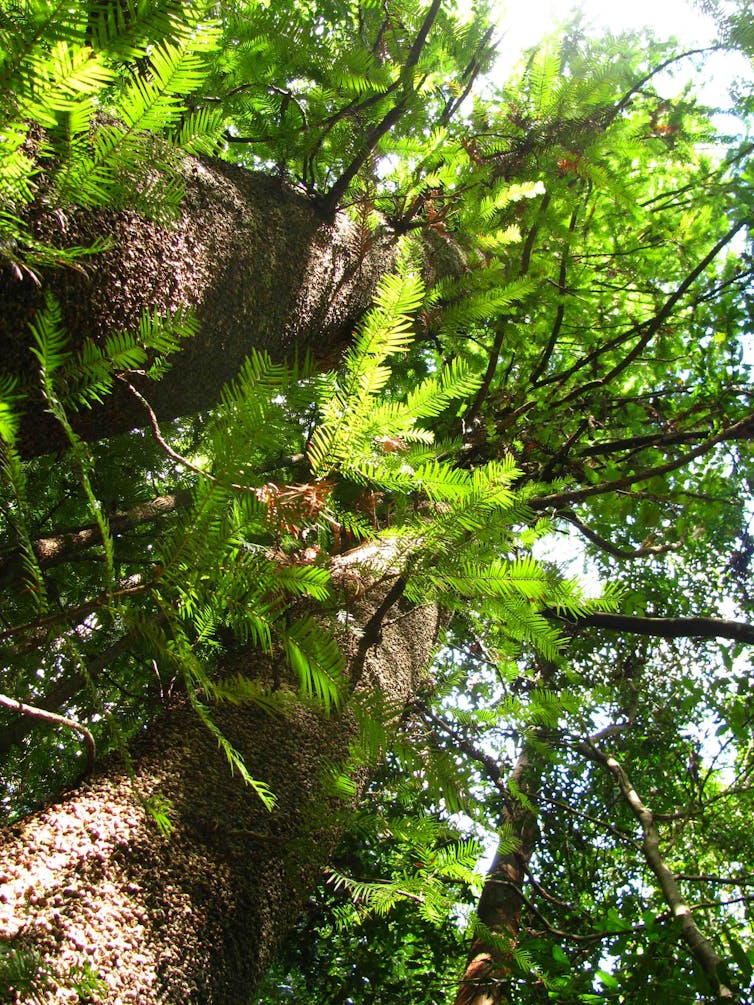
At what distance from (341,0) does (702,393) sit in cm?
275

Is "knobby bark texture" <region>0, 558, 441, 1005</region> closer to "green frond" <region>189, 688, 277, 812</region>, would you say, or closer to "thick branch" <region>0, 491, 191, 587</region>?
"green frond" <region>189, 688, 277, 812</region>

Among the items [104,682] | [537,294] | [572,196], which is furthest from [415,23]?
[104,682]

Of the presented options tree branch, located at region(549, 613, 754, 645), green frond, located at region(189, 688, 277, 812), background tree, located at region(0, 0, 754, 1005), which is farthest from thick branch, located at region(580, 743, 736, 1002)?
green frond, located at region(189, 688, 277, 812)

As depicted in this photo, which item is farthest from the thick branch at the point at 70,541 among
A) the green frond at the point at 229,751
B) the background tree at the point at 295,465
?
the green frond at the point at 229,751

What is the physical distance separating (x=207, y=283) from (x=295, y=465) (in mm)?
1711

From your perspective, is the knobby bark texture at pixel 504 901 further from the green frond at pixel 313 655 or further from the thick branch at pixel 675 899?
the green frond at pixel 313 655

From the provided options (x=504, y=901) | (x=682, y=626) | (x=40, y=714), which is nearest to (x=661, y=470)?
(x=682, y=626)

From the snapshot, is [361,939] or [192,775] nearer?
[192,775]

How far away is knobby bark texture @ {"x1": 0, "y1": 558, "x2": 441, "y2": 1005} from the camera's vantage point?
781 millimetres

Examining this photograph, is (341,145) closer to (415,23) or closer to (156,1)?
(415,23)

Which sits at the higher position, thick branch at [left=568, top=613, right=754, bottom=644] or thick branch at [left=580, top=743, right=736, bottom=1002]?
thick branch at [left=568, top=613, right=754, bottom=644]

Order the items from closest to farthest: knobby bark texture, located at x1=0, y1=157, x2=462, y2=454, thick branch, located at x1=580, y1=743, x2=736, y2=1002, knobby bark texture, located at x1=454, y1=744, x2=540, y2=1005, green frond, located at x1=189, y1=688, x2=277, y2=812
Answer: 1. green frond, located at x1=189, y1=688, x2=277, y2=812
2. knobby bark texture, located at x1=0, y1=157, x2=462, y2=454
3. thick branch, located at x1=580, y1=743, x2=736, y2=1002
4. knobby bark texture, located at x1=454, y1=744, x2=540, y2=1005

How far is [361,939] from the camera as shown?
3521mm

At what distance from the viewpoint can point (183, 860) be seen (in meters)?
0.94
